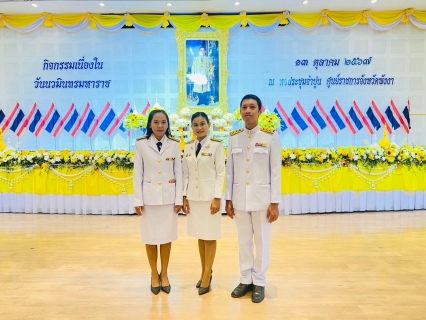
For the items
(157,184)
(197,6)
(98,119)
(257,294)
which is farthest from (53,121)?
(257,294)

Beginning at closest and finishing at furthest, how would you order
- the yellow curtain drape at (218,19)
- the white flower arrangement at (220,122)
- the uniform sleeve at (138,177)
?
the uniform sleeve at (138,177) < the white flower arrangement at (220,122) < the yellow curtain drape at (218,19)

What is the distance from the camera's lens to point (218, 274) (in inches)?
126

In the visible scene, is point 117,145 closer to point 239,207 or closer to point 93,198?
point 93,198

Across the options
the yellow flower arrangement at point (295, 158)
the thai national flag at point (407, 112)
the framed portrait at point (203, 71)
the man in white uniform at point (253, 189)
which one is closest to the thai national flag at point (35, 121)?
the yellow flower arrangement at point (295, 158)

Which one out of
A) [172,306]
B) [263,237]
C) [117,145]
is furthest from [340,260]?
[117,145]

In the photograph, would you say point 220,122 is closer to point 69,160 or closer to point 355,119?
point 69,160

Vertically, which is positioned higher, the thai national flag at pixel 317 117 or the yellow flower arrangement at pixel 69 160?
the thai national flag at pixel 317 117

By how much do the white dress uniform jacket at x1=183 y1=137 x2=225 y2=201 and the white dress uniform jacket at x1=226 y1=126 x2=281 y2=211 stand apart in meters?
0.13

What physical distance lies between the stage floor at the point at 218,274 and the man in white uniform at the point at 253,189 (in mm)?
272

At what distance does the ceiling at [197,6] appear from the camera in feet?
24.1

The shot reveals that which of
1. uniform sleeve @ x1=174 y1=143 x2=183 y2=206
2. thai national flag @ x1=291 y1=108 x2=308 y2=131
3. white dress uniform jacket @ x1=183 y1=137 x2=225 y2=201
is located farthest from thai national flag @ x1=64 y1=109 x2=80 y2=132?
white dress uniform jacket @ x1=183 y1=137 x2=225 y2=201

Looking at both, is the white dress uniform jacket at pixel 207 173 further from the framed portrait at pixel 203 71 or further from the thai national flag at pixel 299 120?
the thai national flag at pixel 299 120

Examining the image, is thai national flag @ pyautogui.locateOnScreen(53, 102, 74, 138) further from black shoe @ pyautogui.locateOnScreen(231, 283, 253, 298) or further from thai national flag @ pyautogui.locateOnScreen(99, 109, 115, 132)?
black shoe @ pyautogui.locateOnScreen(231, 283, 253, 298)

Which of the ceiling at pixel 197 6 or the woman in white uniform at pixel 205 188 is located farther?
the ceiling at pixel 197 6
